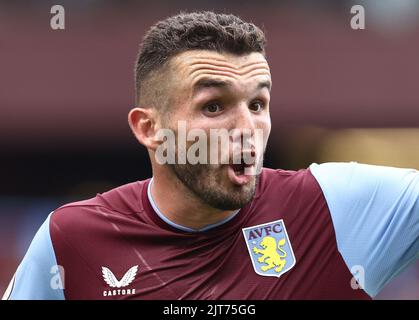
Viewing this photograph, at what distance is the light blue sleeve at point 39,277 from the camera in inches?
138

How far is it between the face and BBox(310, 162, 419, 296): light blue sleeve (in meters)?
0.44

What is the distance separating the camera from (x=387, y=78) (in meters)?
11.4

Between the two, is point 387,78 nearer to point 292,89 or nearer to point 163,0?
point 292,89

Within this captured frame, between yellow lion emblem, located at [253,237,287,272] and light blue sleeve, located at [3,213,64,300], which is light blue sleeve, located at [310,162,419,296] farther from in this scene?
light blue sleeve, located at [3,213,64,300]

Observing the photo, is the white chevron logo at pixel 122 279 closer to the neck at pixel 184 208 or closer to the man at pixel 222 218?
the man at pixel 222 218

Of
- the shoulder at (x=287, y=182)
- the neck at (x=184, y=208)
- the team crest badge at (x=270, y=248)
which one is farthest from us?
the shoulder at (x=287, y=182)

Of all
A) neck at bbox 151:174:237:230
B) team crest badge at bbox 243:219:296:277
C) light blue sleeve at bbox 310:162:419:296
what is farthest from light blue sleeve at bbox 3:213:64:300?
light blue sleeve at bbox 310:162:419:296

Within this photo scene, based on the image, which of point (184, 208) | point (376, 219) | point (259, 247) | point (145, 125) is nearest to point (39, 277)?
point (184, 208)

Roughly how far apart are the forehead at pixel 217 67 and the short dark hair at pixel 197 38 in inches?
1.4

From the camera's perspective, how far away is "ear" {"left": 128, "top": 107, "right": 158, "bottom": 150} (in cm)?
361

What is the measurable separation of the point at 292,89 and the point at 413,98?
5.77ft

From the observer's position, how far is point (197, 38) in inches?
135

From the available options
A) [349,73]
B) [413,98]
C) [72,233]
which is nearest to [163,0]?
[349,73]

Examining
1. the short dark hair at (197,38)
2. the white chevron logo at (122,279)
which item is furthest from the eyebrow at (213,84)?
the white chevron logo at (122,279)
